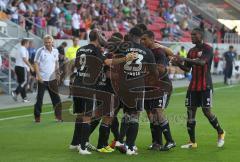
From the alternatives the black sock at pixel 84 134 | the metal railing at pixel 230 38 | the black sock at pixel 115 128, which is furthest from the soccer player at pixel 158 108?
the metal railing at pixel 230 38

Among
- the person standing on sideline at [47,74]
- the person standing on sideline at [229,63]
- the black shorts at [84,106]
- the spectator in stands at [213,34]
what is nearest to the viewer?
the black shorts at [84,106]

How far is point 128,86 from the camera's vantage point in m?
11.7

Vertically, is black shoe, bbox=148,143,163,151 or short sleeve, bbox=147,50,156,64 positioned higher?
short sleeve, bbox=147,50,156,64

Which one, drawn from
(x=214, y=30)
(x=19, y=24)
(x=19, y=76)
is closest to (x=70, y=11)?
(x=19, y=24)

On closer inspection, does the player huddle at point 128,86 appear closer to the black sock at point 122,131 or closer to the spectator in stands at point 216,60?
the black sock at point 122,131

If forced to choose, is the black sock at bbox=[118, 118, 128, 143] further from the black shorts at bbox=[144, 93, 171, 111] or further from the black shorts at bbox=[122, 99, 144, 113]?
the black shorts at bbox=[144, 93, 171, 111]

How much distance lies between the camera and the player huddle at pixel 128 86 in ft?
38.1

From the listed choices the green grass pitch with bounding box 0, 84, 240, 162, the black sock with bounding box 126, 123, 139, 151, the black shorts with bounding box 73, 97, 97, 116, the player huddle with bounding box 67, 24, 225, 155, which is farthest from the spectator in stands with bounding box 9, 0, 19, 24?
the black sock with bounding box 126, 123, 139, 151

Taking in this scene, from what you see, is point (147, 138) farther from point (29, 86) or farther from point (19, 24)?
point (19, 24)

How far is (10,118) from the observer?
58.2ft

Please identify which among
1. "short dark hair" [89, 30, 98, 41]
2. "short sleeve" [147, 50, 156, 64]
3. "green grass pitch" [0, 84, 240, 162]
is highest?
"short dark hair" [89, 30, 98, 41]

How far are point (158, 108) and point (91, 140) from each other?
191cm

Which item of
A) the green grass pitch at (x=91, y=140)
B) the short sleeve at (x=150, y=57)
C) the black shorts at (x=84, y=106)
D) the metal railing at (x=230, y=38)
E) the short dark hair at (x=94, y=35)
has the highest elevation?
the short dark hair at (x=94, y=35)

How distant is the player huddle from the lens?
457 inches
